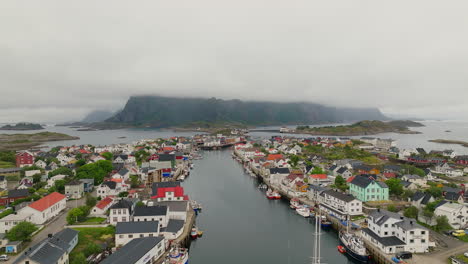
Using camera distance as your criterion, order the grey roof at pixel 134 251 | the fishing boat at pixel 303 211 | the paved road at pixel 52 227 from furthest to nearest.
Answer: 1. the fishing boat at pixel 303 211
2. the paved road at pixel 52 227
3. the grey roof at pixel 134 251

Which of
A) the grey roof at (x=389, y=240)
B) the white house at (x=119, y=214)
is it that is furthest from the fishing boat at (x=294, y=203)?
the white house at (x=119, y=214)

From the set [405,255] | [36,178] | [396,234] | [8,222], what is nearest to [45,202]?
[8,222]

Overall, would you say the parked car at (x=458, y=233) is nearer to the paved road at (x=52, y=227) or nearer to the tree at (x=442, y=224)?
the tree at (x=442, y=224)

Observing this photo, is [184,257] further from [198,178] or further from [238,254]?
[198,178]

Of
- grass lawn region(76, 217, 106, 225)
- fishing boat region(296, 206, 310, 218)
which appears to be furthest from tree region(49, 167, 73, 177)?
fishing boat region(296, 206, 310, 218)

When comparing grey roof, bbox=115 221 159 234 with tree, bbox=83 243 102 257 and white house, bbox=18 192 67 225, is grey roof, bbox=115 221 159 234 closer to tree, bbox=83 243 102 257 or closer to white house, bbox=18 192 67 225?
tree, bbox=83 243 102 257

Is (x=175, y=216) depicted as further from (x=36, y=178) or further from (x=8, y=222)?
(x=36, y=178)
